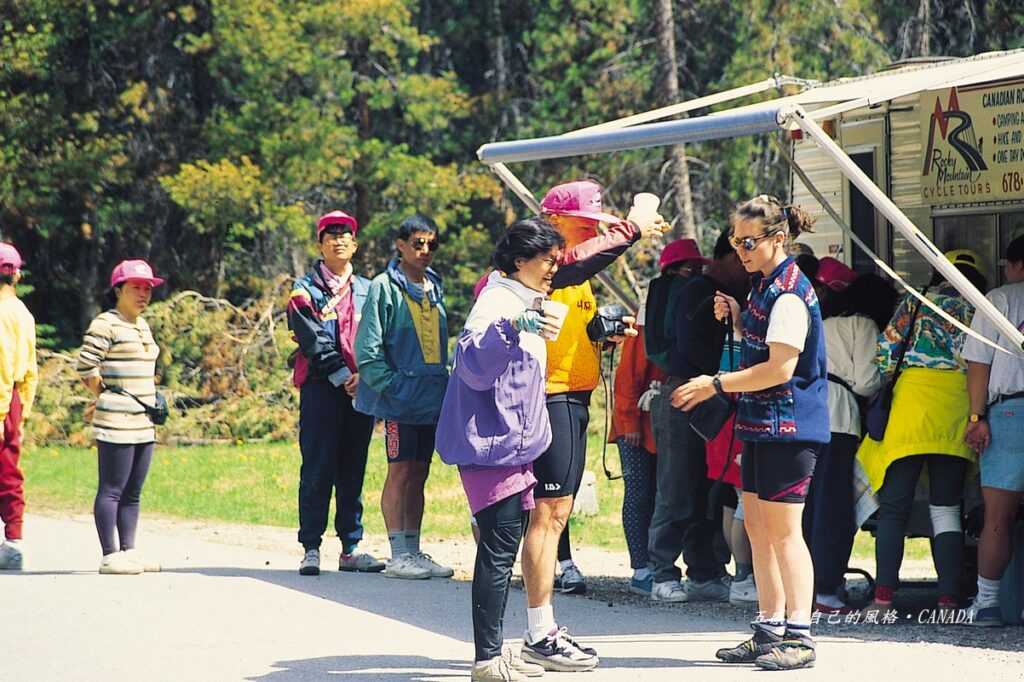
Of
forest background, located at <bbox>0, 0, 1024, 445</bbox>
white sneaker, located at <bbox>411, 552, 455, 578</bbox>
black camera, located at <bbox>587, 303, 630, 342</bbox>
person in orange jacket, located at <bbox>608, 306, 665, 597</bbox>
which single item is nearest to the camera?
black camera, located at <bbox>587, 303, 630, 342</bbox>

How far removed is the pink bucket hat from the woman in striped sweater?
3876mm

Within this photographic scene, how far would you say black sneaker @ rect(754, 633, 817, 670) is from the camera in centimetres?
692

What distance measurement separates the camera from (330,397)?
10.0m

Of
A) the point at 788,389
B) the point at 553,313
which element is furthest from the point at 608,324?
the point at 788,389

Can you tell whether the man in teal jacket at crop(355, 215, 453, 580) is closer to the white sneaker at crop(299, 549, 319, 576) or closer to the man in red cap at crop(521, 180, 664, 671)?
the white sneaker at crop(299, 549, 319, 576)

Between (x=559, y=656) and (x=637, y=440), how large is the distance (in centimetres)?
271

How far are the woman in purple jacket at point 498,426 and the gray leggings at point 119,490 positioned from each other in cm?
359

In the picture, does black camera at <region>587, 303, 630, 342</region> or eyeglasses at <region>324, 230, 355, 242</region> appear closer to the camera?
black camera at <region>587, 303, 630, 342</region>

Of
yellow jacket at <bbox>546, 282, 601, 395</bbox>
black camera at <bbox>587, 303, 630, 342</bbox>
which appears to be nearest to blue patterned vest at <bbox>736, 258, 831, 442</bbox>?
black camera at <bbox>587, 303, 630, 342</bbox>

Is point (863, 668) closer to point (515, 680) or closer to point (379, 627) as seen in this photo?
point (515, 680)

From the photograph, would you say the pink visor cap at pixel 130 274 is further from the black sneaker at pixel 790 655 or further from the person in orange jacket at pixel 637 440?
the black sneaker at pixel 790 655

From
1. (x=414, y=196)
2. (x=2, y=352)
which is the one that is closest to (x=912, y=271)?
(x=2, y=352)

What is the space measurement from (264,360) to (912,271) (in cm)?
1212

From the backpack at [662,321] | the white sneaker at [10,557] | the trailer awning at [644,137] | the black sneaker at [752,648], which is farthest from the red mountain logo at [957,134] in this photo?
the white sneaker at [10,557]
